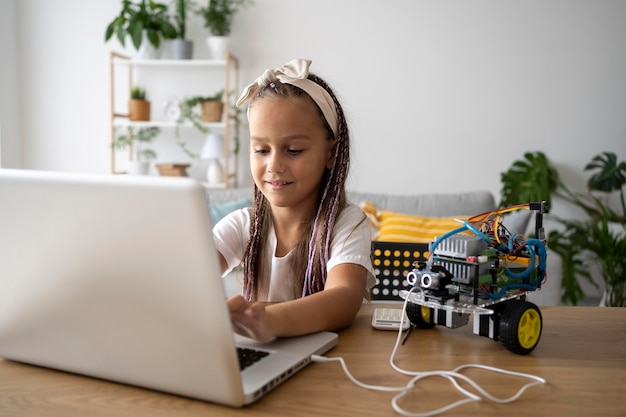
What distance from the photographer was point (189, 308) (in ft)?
1.97

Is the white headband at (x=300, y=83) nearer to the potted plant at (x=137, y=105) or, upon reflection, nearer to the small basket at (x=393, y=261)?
the small basket at (x=393, y=261)

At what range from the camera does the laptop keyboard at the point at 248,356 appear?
2.40 ft

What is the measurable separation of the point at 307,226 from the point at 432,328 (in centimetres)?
42

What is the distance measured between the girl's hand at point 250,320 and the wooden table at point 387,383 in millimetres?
85

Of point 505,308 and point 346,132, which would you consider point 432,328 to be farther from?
point 346,132

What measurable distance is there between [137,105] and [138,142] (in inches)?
14.2

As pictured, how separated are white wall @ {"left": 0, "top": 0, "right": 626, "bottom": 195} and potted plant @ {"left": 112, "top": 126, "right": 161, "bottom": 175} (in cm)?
65

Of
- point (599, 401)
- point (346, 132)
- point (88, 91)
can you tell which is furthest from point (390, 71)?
point (599, 401)

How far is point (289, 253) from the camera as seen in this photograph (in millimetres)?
1290

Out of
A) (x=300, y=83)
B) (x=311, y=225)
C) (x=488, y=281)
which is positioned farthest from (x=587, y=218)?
(x=488, y=281)

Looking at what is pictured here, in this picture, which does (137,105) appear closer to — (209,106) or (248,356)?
(209,106)

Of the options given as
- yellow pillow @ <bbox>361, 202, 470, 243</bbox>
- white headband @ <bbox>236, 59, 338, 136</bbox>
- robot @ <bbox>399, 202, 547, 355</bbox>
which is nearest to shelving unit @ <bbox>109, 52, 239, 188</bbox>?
yellow pillow @ <bbox>361, 202, 470, 243</bbox>

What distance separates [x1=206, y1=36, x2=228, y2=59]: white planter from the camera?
3756mm

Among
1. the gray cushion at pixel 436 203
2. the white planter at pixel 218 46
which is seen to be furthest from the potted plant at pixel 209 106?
the gray cushion at pixel 436 203
